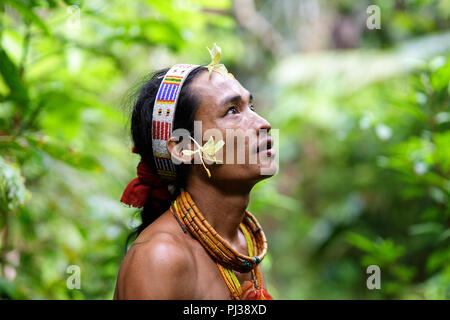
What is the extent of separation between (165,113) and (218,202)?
442 mm

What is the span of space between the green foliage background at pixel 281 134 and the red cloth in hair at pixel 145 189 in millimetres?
381

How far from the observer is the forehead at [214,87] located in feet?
5.92

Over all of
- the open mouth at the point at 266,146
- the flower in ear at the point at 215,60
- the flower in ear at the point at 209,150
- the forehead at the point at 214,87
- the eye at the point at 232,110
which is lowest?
the flower in ear at the point at 209,150

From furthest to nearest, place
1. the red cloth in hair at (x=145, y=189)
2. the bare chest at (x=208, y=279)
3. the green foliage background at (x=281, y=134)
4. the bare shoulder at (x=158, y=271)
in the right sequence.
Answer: the green foliage background at (x=281, y=134)
the red cloth in hair at (x=145, y=189)
the bare chest at (x=208, y=279)
the bare shoulder at (x=158, y=271)

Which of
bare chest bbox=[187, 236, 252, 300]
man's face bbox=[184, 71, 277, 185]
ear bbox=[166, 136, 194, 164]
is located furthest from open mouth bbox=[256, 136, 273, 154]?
bare chest bbox=[187, 236, 252, 300]

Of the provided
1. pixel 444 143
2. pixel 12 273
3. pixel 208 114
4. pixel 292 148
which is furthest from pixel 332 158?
pixel 208 114

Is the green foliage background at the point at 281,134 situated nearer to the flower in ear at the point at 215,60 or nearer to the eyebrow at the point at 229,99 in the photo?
the flower in ear at the point at 215,60

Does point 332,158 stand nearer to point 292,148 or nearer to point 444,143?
point 292,148

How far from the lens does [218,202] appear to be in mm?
1835

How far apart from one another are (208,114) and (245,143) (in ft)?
0.66

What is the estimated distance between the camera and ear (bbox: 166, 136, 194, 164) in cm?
179

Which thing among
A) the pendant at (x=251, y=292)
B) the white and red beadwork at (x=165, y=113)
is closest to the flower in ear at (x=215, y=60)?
the white and red beadwork at (x=165, y=113)

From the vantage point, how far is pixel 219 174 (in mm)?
1782

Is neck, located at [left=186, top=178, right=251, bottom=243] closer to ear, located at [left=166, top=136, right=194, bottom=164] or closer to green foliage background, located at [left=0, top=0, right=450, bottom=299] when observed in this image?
ear, located at [left=166, top=136, right=194, bottom=164]
